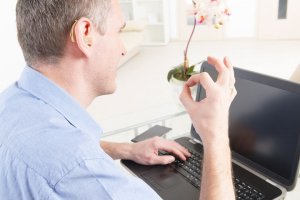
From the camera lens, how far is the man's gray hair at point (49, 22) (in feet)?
2.17

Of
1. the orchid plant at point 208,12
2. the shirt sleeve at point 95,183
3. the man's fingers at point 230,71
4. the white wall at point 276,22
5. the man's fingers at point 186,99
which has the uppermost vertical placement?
the orchid plant at point 208,12

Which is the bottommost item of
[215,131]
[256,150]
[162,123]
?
[162,123]

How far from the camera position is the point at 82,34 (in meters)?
0.67

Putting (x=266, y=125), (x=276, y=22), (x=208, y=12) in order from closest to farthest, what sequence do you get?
1. (x=266, y=125)
2. (x=208, y=12)
3. (x=276, y=22)

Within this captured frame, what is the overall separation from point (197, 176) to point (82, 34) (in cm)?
51

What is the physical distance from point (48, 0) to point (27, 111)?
222 millimetres

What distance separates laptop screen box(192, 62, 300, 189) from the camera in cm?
84

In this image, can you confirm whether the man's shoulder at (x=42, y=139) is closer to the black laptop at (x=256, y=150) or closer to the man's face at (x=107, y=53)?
the man's face at (x=107, y=53)

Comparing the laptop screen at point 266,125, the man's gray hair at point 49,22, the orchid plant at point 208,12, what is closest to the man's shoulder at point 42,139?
the man's gray hair at point 49,22

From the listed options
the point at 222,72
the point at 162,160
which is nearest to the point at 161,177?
the point at 162,160

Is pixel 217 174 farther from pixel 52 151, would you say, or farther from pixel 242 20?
pixel 242 20

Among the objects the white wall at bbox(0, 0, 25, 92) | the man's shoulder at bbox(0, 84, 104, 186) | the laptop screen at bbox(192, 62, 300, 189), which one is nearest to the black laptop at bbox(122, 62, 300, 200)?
the laptop screen at bbox(192, 62, 300, 189)

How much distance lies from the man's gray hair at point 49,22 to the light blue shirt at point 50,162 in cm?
11

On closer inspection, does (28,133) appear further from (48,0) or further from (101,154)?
(48,0)
